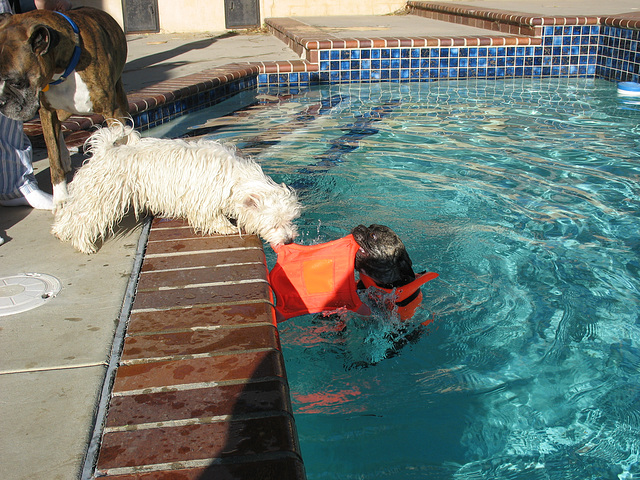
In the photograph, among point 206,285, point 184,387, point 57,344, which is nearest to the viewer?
point 184,387

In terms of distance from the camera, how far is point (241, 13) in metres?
14.2

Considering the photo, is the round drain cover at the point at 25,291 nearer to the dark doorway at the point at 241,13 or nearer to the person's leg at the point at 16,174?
the person's leg at the point at 16,174

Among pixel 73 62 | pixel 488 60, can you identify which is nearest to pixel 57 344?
pixel 73 62

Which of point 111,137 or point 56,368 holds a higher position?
point 111,137

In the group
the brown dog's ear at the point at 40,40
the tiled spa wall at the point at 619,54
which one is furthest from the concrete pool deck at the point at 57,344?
the tiled spa wall at the point at 619,54

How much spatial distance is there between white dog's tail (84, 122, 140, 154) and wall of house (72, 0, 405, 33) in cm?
1115

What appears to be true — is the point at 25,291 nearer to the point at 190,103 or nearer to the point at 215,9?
the point at 190,103

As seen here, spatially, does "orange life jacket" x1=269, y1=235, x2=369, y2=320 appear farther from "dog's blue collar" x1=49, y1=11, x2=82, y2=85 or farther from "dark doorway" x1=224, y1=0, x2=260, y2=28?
"dark doorway" x1=224, y1=0, x2=260, y2=28

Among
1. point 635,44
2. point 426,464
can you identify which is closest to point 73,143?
point 426,464

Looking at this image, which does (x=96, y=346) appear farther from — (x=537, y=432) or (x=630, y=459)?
(x=630, y=459)

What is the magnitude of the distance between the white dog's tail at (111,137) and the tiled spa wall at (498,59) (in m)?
6.21

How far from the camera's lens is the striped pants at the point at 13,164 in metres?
3.63

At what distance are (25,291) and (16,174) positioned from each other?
129cm

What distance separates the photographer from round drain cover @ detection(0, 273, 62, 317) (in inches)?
99.4
